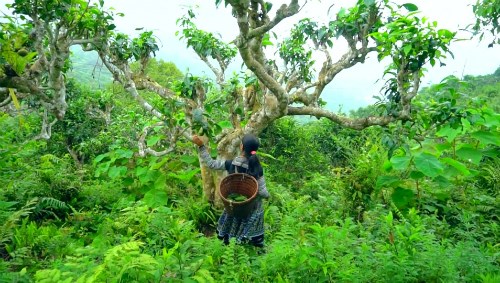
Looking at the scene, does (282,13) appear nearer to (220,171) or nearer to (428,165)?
(428,165)

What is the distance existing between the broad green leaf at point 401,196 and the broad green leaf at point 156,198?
14.4ft

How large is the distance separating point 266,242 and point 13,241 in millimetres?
3853

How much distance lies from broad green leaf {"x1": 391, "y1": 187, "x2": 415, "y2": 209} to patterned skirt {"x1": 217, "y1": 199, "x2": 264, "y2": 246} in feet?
8.92

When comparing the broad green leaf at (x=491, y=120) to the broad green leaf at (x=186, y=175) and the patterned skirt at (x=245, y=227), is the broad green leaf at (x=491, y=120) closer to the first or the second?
the patterned skirt at (x=245, y=227)

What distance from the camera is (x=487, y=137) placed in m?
6.99

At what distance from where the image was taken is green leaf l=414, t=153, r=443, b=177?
→ 5.84 metres

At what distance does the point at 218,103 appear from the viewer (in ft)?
22.3

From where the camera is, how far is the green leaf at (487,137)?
6906 mm

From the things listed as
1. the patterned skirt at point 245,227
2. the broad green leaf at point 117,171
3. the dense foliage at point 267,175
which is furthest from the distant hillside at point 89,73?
the patterned skirt at point 245,227

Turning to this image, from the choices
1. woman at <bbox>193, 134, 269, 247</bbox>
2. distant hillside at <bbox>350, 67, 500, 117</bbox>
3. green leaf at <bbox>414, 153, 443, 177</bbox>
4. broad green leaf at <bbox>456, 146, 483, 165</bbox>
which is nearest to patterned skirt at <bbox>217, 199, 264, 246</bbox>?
woman at <bbox>193, 134, 269, 247</bbox>

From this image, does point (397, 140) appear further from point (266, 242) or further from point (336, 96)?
point (336, 96)

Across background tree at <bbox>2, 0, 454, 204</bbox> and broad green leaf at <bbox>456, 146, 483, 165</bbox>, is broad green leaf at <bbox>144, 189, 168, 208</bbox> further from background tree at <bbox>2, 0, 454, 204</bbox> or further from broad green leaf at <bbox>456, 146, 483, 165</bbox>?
broad green leaf at <bbox>456, 146, 483, 165</bbox>

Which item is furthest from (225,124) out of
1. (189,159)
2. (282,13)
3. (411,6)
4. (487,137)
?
(487,137)

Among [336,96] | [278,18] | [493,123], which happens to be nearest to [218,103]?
[278,18]
